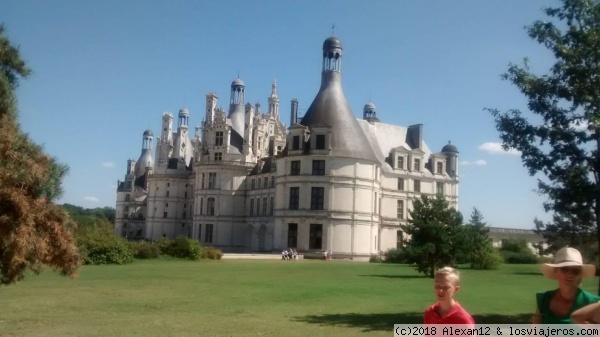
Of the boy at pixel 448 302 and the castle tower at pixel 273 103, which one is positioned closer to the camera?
the boy at pixel 448 302

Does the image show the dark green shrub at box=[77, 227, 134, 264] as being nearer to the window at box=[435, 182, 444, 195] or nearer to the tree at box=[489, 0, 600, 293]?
the tree at box=[489, 0, 600, 293]

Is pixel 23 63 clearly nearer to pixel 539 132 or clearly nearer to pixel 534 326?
pixel 534 326

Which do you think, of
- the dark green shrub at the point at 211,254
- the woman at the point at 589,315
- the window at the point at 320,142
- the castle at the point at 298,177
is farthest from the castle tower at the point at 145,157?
the woman at the point at 589,315

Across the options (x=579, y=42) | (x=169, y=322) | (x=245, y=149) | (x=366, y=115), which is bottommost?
(x=169, y=322)

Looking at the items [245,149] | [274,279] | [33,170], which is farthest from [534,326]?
[245,149]

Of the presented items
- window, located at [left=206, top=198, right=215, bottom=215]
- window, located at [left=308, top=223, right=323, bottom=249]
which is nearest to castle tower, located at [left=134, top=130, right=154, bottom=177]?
window, located at [left=206, top=198, right=215, bottom=215]

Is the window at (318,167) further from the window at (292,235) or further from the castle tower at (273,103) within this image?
the castle tower at (273,103)

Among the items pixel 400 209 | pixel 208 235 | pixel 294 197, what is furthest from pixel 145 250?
pixel 400 209

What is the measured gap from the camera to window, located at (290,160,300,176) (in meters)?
55.9

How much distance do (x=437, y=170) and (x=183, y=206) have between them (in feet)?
115

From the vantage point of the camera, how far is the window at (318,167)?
54.7m

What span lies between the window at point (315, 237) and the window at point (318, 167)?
4.78 metres

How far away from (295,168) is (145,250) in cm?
1786

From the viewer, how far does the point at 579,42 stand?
14.5 metres
